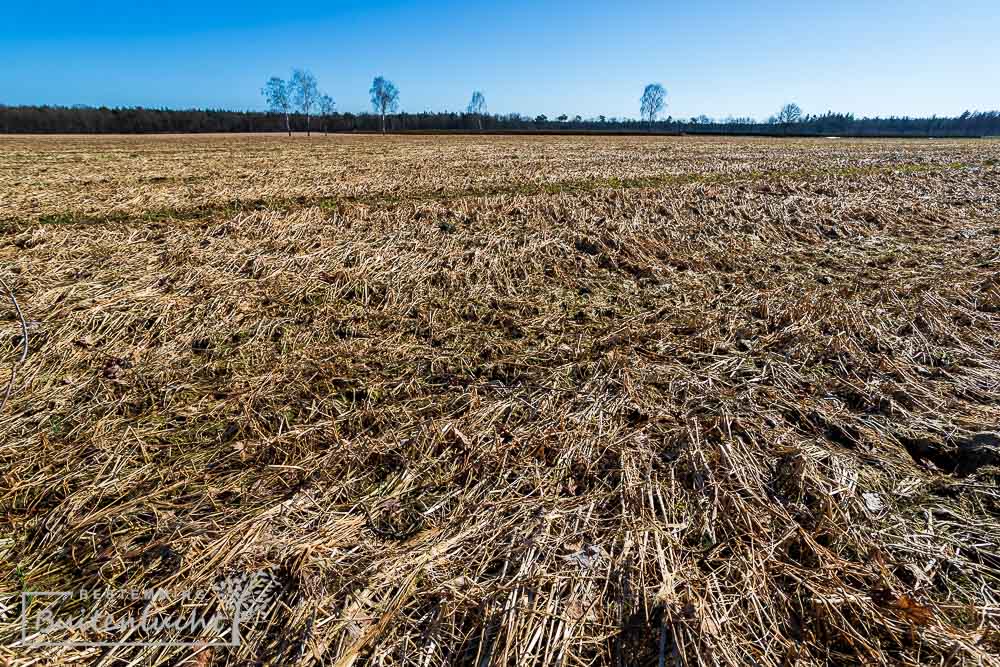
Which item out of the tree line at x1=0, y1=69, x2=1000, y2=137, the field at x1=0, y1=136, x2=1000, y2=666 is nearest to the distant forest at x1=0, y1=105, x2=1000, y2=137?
the tree line at x1=0, y1=69, x2=1000, y2=137

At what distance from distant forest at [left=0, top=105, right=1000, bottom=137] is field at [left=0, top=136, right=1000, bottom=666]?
89.9 metres

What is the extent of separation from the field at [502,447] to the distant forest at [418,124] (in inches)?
3541

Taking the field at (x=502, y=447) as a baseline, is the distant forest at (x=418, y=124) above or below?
above

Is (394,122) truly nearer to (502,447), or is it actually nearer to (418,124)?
(418,124)

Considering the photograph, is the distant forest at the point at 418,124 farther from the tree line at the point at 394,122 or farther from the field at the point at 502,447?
the field at the point at 502,447

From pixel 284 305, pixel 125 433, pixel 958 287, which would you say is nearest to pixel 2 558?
pixel 125 433

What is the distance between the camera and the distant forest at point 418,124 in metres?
76.4

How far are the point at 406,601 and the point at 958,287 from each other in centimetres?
832

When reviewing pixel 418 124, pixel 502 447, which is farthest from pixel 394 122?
pixel 502 447

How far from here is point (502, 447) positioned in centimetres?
326

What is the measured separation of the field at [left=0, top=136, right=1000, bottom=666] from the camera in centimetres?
214

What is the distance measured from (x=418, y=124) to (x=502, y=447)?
384 ft

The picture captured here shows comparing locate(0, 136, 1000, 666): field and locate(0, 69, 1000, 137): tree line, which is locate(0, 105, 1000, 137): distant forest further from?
locate(0, 136, 1000, 666): field

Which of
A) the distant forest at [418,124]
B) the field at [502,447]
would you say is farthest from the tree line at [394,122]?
the field at [502,447]
